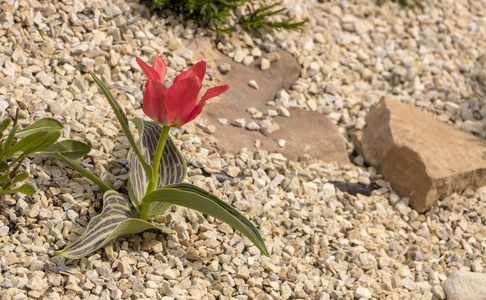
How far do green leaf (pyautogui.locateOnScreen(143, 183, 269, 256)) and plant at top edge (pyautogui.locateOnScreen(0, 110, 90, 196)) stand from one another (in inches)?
14.1

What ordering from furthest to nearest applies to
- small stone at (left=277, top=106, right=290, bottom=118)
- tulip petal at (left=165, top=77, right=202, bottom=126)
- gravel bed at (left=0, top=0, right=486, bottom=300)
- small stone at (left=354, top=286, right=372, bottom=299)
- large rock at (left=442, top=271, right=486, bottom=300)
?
small stone at (left=277, top=106, right=290, bottom=118)
large rock at (left=442, top=271, right=486, bottom=300)
small stone at (left=354, top=286, right=372, bottom=299)
gravel bed at (left=0, top=0, right=486, bottom=300)
tulip petal at (left=165, top=77, right=202, bottom=126)

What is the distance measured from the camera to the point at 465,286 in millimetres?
2307

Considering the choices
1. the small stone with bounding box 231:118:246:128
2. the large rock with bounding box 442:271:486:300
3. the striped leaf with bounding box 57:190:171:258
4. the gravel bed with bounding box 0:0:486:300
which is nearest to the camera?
the striped leaf with bounding box 57:190:171:258

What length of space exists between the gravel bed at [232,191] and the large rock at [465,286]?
5 centimetres

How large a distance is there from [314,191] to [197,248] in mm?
701

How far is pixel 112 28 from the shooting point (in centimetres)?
282

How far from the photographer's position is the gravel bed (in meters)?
1.96

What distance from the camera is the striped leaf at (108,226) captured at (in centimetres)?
182

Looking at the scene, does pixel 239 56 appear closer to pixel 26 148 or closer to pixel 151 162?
pixel 151 162

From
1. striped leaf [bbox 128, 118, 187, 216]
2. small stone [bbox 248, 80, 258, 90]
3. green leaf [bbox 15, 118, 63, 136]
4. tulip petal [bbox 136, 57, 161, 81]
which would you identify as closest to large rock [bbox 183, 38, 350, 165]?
small stone [bbox 248, 80, 258, 90]

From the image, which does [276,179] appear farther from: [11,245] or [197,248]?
[11,245]

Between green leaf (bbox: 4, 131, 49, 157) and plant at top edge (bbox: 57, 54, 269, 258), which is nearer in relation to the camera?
plant at top edge (bbox: 57, 54, 269, 258)

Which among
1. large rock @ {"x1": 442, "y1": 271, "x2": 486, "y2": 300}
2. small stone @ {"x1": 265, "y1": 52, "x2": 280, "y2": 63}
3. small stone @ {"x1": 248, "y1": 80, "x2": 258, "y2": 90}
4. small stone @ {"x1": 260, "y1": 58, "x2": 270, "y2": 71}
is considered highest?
small stone @ {"x1": 265, "y1": 52, "x2": 280, "y2": 63}

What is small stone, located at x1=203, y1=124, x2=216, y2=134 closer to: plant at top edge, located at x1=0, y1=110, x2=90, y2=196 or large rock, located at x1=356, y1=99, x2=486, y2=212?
plant at top edge, located at x1=0, y1=110, x2=90, y2=196
